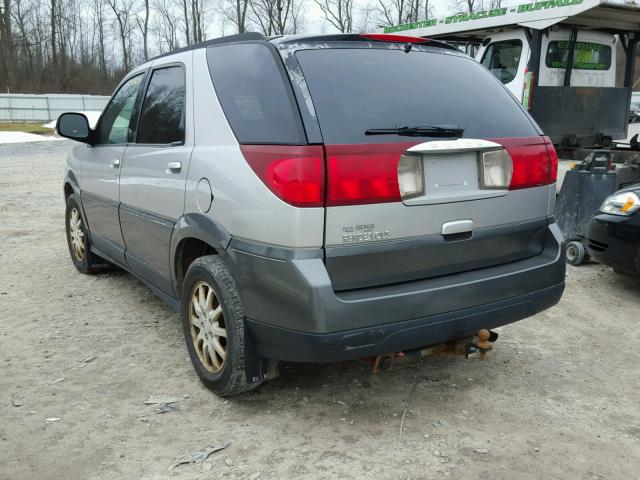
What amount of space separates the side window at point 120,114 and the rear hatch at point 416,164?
188 cm

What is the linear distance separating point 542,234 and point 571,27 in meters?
6.44

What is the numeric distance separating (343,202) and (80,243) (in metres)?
3.77

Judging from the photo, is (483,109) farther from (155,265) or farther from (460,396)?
→ (155,265)

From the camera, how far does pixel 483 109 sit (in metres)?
3.10

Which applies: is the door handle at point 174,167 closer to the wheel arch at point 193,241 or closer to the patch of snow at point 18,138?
the wheel arch at point 193,241

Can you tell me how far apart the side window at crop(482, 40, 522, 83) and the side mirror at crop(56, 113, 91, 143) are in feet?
19.9

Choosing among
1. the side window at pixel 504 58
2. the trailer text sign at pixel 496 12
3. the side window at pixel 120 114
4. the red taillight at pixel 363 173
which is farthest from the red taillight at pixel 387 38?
the side window at pixel 504 58

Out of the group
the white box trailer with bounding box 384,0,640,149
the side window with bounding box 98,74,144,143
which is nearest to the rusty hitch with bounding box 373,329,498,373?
the side window with bounding box 98,74,144,143

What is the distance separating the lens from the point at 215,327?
3137 mm

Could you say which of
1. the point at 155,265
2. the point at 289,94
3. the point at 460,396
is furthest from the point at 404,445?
the point at 155,265

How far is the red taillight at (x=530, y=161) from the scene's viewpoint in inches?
119

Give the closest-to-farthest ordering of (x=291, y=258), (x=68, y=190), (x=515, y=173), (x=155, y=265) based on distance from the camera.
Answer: (x=291, y=258) < (x=515, y=173) < (x=155, y=265) < (x=68, y=190)

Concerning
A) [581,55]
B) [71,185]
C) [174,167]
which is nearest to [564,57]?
[581,55]

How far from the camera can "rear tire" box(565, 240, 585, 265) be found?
5961 mm
